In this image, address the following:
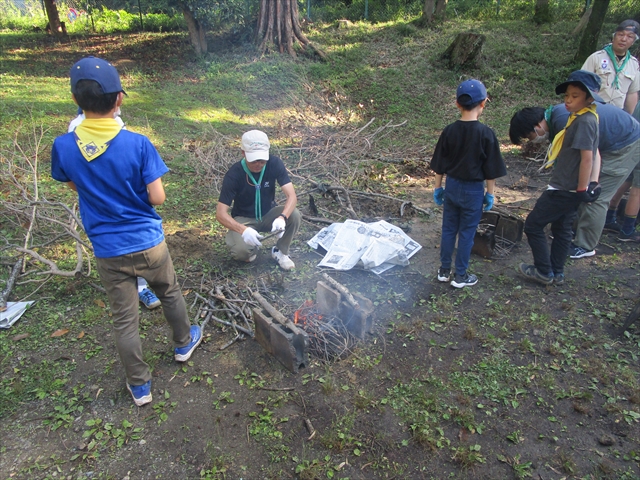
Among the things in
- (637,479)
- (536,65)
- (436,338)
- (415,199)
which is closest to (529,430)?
(637,479)

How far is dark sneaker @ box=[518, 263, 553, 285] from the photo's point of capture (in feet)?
12.0

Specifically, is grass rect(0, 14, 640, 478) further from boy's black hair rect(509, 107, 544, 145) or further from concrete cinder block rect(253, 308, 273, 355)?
boy's black hair rect(509, 107, 544, 145)

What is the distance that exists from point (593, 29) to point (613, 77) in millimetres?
6430

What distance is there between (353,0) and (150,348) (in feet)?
55.2

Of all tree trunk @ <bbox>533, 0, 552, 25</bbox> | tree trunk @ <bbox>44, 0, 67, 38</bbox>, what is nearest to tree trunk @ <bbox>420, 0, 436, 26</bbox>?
tree trunk @ <bbox>533, 0, 552, 25</bbox>

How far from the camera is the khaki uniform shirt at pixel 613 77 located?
418 centimetres

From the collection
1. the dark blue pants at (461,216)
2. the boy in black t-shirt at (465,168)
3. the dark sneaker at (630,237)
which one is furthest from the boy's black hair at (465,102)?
the dark sneaker at (630,237)

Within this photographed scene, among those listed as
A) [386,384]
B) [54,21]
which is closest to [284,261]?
[386,384]

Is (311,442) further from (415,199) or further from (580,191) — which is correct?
(415,199)

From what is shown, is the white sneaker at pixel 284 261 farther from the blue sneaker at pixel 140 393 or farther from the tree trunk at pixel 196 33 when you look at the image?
the tree trunk at pixel 196 33

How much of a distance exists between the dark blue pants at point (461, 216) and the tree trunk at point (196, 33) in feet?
32.2

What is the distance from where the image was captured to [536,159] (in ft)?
22.1

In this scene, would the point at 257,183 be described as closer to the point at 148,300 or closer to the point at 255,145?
the point at 255,145

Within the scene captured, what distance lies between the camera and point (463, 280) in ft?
12.2
